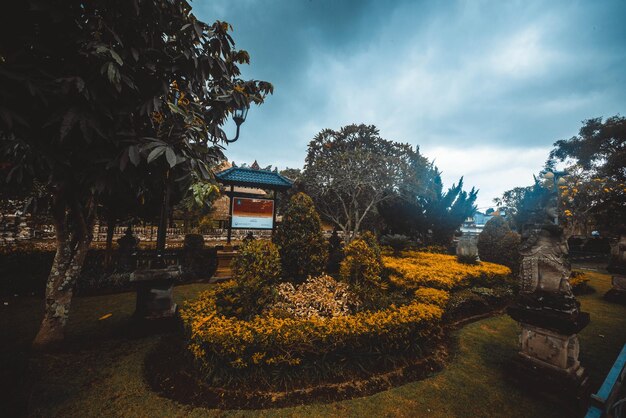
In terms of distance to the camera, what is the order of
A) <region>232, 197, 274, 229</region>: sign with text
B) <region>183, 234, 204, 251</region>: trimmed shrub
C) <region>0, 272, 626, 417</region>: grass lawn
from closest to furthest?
<region>0, 272, 626, 417</region>: grass lawn < <region>183, 234, 204, 251</region>: trimmed shrub < <region>232, 197, 274, 229</region>: sign with text

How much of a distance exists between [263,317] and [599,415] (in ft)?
12.2

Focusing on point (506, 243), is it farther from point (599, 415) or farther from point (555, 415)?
point (599, 415)

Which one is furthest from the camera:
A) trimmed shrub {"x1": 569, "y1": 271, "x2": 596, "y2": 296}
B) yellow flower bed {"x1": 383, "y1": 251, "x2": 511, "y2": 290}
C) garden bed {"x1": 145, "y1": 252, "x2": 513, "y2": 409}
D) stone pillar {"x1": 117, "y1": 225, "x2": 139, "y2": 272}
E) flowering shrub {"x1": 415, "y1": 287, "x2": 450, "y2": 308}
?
trimmed shrub {"x1": 569, "y1": 271, "x2": 596, "y2": 296}

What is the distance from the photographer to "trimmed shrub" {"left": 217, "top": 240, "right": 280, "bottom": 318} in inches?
167

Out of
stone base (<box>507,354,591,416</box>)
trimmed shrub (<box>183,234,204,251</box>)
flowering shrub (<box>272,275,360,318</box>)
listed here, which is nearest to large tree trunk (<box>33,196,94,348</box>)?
flowering shrub (<box>272,275,360,318</box>)

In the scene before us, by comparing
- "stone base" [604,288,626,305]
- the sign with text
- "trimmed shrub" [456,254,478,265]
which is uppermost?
the sign with text

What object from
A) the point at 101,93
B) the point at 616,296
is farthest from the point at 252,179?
the point at 616,296

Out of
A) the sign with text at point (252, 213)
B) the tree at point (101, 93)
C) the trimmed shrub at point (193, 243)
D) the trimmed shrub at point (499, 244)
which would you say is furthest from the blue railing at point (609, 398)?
the trimmed shrub at point (193, 243)

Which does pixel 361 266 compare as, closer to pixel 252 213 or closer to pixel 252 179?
pixel 252 213

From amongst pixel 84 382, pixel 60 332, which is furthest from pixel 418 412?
pixel 60 332

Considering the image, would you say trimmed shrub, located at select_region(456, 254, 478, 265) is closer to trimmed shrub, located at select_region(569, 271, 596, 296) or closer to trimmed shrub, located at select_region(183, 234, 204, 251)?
trimmed shrub, located at select_region(569, 271, 596, 296)

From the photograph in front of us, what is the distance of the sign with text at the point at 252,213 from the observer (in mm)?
9422

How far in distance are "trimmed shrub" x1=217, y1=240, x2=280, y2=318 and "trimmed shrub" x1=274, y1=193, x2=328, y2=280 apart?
122 centimetres

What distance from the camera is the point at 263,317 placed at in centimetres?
414
